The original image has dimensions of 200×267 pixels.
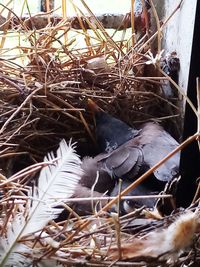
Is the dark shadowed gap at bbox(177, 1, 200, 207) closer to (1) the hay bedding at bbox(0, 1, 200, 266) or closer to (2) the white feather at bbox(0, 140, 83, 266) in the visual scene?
(2) the white feather at bbox(0, 140, 83, 266)

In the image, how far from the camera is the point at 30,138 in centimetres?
134

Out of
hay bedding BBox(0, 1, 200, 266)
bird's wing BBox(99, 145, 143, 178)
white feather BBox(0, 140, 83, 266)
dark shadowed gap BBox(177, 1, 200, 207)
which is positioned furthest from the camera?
hay bedding BBox(0, 1, 200, 266)

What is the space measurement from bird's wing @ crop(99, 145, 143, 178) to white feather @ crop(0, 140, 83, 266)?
0.96ft

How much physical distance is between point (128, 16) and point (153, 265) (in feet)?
2.96

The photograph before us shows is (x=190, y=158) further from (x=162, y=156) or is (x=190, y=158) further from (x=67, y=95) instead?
(x=67, y=95)

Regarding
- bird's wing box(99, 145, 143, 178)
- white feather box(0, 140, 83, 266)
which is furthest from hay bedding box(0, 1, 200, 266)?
white feather box(0, 140, 83, 266)

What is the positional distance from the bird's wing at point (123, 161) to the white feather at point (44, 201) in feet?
0.96

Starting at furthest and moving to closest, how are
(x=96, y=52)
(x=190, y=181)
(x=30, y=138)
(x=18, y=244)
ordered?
(x=96, y=52) → (x=30, y=138) → (x=190, y=181) → (x=18, y=244)

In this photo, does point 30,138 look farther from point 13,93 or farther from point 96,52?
point 96,52

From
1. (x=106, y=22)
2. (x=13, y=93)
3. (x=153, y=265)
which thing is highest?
(x=106, y=22)

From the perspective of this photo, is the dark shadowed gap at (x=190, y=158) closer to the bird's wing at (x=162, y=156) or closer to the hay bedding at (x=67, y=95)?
the bird's wing at (x=162, y=156)

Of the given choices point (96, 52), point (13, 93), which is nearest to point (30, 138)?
point (13, 93)

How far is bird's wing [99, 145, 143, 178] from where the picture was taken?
45.1 inches

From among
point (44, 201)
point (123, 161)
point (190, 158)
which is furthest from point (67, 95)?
point (44, 201)
